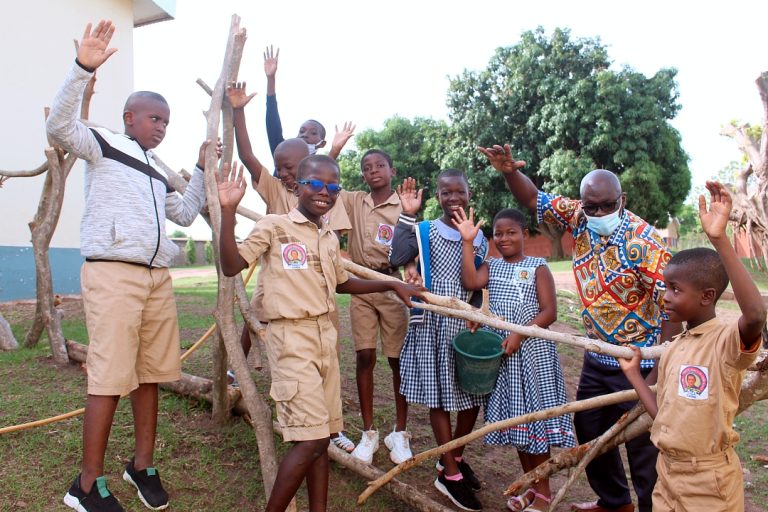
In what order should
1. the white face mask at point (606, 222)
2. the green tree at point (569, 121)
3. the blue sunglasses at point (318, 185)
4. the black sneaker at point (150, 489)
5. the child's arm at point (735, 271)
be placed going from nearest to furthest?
the child's arm at point (735, 271)
the blue sunglasses at point (318, 185)
the black sneaker at point (150, 489)
the white face mask at point (606, 222)
the green tree at point (569, 121)

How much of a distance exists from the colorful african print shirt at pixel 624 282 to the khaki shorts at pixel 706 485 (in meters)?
0.84

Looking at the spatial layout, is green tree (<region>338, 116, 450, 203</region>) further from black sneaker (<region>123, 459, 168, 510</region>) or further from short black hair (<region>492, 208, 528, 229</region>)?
black sneaker (<region>123, 459, 168, 510</region>)

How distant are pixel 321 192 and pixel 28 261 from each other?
31.0 feet

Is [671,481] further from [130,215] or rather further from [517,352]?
[130,215]

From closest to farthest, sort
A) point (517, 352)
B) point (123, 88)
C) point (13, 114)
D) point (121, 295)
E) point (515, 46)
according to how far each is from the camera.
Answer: point (121, 295), point (517, 352), point (13, 114), point (123, 88), point (515, 46)

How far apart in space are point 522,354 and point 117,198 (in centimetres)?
228

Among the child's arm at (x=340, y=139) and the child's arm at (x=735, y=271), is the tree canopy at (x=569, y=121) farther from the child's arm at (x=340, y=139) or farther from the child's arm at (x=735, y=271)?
the child's arm at (x=735, y=271)

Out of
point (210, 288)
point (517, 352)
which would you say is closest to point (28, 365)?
point (517, 352)

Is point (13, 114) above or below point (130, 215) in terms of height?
above

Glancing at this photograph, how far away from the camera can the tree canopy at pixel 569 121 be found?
1988cm

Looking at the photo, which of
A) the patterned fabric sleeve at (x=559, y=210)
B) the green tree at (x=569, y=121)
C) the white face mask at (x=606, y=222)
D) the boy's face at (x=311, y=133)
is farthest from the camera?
the green tree at (x=569, y=121)

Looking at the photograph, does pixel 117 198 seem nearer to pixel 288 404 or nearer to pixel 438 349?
pixel 288 404

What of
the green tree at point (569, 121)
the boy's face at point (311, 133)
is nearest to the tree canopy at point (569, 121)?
the green tree at point (569, 121)

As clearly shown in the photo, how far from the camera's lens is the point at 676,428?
2279mm
